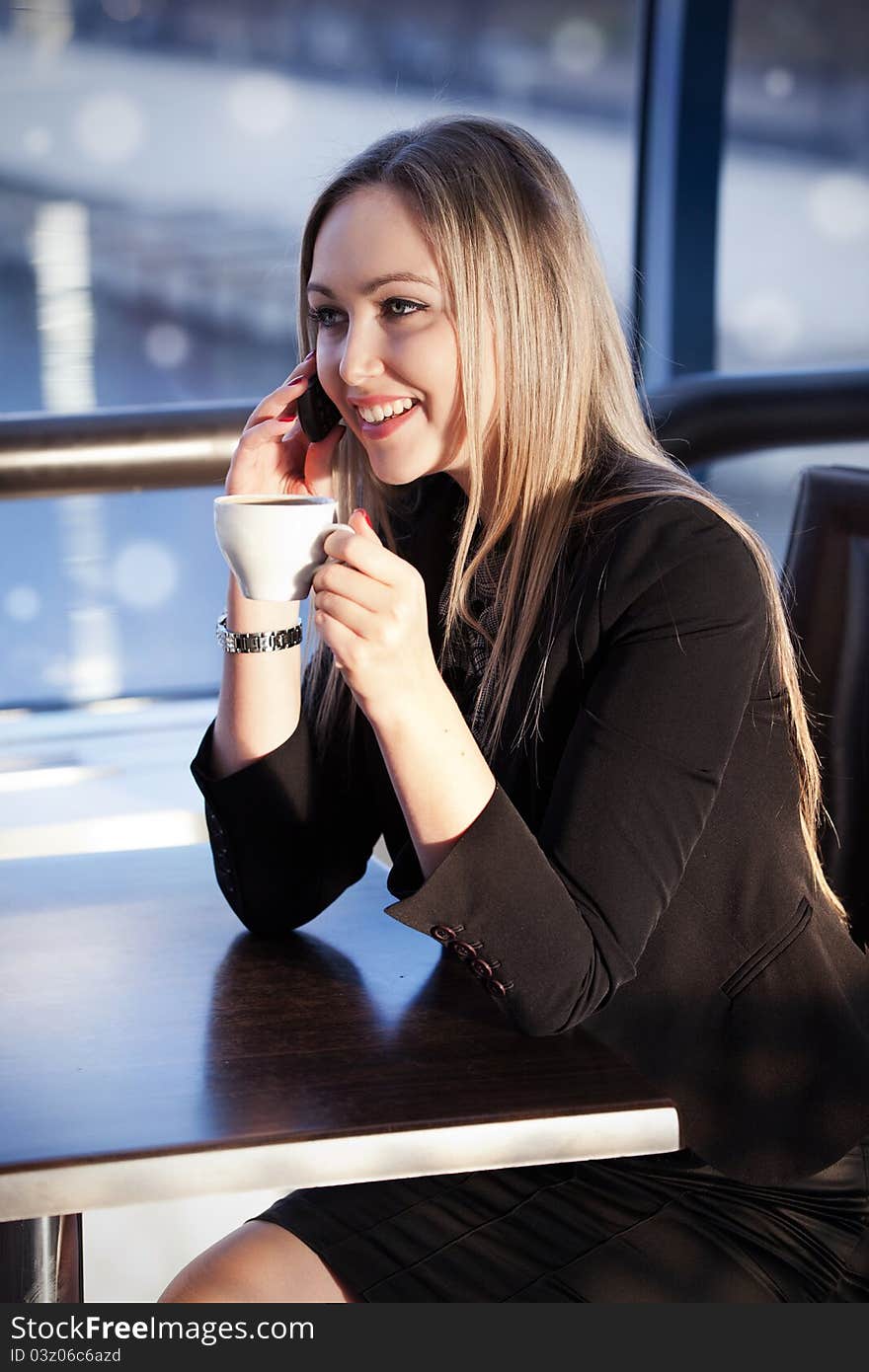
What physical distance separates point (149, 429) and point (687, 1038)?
1.20 m

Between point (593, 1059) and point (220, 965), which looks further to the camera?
point (220, 965)

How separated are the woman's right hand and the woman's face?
12 cm

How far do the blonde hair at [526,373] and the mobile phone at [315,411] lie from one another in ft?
0.70

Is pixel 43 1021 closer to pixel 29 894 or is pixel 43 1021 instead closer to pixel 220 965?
pixel 220 965

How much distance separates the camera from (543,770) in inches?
51.8

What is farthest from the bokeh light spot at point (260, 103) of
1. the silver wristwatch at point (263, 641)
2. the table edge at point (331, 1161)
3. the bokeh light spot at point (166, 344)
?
the table edge at point (331, 1161)

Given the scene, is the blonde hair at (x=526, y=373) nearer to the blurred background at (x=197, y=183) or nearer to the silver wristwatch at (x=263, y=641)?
the silver wristwatch at (x=263, y=641)

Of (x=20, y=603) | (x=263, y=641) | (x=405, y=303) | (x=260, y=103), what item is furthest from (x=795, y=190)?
(x=263, y=641)

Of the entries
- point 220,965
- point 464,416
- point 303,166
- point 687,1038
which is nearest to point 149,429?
point 464,416

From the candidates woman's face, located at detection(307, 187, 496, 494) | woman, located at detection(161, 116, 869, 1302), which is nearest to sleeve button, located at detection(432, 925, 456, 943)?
woman, located at detection(161, 116, 869, 1302)

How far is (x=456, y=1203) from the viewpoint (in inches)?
47.8

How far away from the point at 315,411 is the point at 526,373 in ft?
0.98

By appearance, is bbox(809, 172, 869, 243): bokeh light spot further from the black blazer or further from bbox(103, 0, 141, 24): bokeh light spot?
the black blazer

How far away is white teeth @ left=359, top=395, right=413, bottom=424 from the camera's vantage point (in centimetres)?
140
